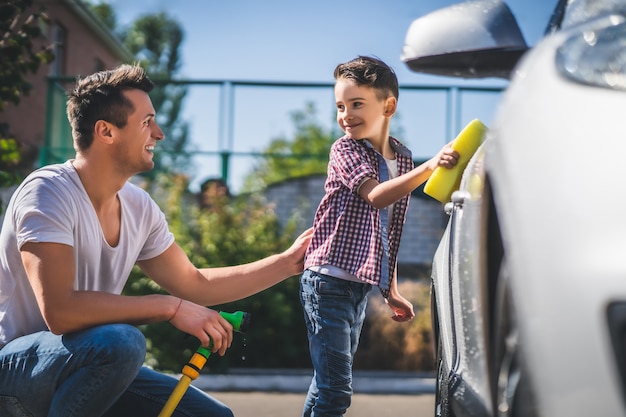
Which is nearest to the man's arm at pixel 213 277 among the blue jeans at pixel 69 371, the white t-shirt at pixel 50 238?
the white t-shirt at pixel 50 238

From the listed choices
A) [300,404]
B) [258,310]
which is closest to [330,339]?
[300,404]

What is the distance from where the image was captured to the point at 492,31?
254cm

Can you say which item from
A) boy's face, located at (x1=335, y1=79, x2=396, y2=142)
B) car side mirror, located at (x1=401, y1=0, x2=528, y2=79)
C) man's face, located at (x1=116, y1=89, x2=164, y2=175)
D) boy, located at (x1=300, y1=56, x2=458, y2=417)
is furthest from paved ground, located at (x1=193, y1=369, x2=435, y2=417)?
car side mirror, located at (x1=401, y1=0, x2=528, y2=79)

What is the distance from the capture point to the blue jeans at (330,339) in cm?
313

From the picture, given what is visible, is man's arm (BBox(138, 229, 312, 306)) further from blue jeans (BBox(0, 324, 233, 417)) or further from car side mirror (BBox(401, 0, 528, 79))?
car side mirror (BBox(401, 0, 528, 79))

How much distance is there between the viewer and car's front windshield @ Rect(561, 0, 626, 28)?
64.5 inches

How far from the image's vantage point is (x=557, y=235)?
1.42m

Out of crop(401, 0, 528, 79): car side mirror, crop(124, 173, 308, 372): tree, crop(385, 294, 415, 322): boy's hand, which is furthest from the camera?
crop(124, 173, 308, 372): tree

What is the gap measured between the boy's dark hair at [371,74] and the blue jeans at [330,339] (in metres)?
0.73

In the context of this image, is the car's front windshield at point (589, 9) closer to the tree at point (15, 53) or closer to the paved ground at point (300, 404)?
the tree at point (15, 53)

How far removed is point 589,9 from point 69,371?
1729 mm

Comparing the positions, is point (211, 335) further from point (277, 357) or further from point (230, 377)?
point (277, 357)

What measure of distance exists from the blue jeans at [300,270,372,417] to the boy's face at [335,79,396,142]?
563 millimetres

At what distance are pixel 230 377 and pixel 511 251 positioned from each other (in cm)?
647
